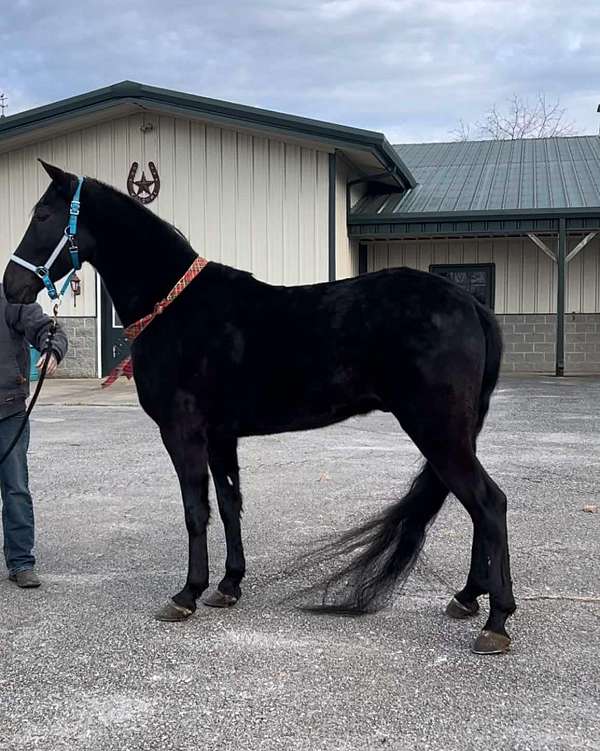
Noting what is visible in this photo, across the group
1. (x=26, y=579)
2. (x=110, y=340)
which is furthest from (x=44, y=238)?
(x=110, y=340)

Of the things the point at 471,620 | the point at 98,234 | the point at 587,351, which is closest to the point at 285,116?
the point at 587,351

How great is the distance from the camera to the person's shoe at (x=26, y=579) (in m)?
4.05

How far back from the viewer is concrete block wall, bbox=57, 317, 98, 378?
16.3 metres

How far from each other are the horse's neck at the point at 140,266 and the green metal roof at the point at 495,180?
40.2 ft

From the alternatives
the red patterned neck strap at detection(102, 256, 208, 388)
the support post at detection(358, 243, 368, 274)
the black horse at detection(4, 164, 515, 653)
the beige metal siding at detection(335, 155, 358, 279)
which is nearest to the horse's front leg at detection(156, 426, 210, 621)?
the black horse at detection(4, 164, 515, 653)

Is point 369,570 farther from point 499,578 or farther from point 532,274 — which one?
point 532,274

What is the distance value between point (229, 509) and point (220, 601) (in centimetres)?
46

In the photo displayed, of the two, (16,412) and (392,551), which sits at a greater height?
(16,412)

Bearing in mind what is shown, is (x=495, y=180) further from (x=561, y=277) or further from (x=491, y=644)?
(x=491, y=644)

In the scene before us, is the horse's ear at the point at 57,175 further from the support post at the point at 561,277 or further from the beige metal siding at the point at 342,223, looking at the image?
the support post at the point at 561,277

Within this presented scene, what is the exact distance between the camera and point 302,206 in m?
15.0

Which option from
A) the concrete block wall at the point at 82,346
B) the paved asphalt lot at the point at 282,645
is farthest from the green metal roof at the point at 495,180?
the paved asphalt lot at the point at 282,645

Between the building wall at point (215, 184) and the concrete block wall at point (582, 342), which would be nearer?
the building wall at point (215, 184)

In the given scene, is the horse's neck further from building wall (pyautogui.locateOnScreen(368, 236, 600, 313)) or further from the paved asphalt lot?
building wall (pyautogui.locateOnScreen(368, 236, 600, 313))
